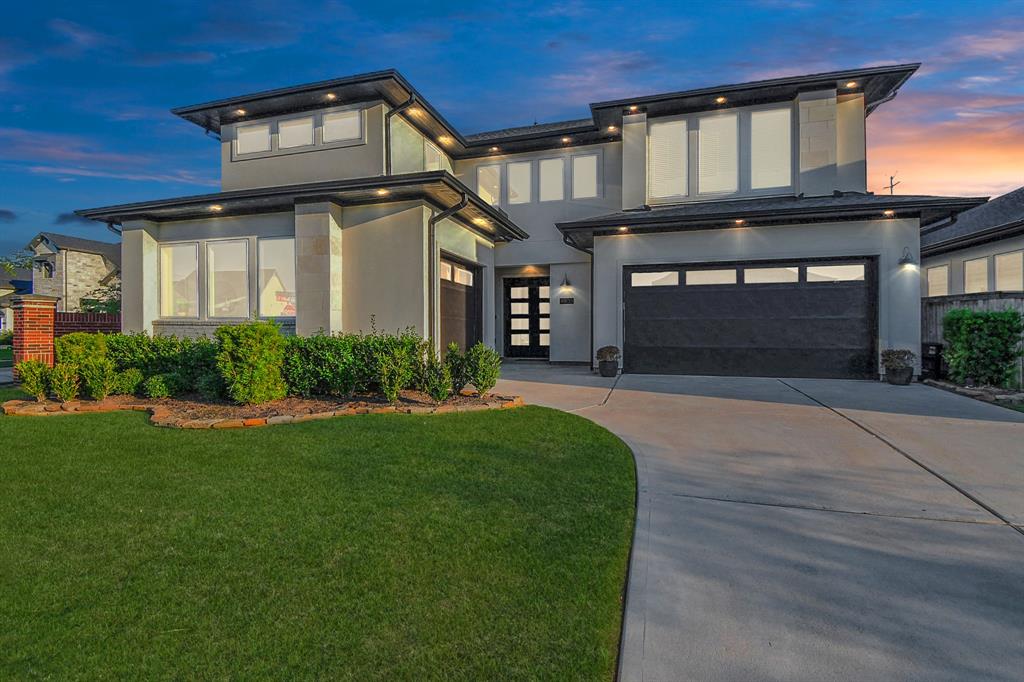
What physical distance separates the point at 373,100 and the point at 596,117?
18.7 feet

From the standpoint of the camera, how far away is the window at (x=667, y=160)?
12500 millimetres

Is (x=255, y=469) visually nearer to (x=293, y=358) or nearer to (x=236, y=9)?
(x=293, y=358)

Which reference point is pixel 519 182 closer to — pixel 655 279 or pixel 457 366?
pixel 655 279

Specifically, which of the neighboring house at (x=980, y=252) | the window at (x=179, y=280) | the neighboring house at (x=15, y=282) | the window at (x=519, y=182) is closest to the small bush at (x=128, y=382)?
the window at (x=179, y=280)

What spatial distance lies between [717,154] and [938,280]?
9.83 meters

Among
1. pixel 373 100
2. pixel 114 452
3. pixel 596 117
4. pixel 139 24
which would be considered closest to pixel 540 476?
pixel 114 452

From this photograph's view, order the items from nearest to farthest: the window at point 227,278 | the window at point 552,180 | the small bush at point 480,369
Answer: the small bush at point 480,369
the window at point 227,278
the window at point 552,180

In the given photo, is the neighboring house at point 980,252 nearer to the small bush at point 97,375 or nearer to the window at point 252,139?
the window at point 252,139

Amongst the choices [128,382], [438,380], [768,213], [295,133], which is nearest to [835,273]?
[768,213]

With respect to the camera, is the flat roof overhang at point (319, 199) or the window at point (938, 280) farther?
the window at point (938, 280)

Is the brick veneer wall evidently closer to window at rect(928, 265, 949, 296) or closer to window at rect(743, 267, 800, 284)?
window at rect(743, 267, 800, 284)

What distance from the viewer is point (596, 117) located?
41.9 ft

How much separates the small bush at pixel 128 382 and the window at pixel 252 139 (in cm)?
662

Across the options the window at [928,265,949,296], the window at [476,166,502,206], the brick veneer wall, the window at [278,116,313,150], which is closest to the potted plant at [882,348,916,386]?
the window at [928,265,949,296]
